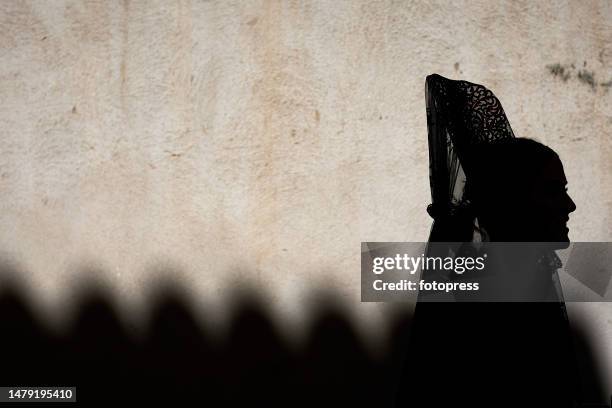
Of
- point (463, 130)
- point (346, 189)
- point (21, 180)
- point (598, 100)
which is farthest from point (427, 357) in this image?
point (21, 180)

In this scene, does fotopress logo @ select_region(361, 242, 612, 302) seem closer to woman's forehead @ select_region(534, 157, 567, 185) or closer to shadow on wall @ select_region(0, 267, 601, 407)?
woman's forehead @ select_region(534, 157, 567, 185)

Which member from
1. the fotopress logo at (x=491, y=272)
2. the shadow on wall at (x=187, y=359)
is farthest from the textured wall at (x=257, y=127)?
the fotopress logo at (x=491, y=272)

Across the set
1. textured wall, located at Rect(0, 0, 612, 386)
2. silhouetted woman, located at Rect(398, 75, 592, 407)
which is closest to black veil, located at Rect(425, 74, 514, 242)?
silhouetted woman, located at Rect(398, 75, 592, 407)

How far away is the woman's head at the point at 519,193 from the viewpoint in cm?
144

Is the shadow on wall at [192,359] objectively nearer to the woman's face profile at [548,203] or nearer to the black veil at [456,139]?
the black veil at [456,139]

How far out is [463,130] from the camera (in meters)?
1.54

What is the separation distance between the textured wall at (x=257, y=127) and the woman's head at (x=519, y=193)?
41.5 inches

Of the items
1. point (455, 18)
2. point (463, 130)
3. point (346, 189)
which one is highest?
point (455, 18)

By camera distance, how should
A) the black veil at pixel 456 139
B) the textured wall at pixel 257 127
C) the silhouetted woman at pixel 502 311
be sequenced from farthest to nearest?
the textured wall at pixel 257 127, the black veil at pixel 456 139, the silhouetted woman at pixel 502 311

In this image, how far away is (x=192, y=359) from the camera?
8.55 feet

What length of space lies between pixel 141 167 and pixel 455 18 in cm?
139

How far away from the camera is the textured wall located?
2494mm

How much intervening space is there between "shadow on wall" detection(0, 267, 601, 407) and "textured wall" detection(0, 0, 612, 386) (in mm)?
117

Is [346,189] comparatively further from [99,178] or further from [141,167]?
[99,178]
